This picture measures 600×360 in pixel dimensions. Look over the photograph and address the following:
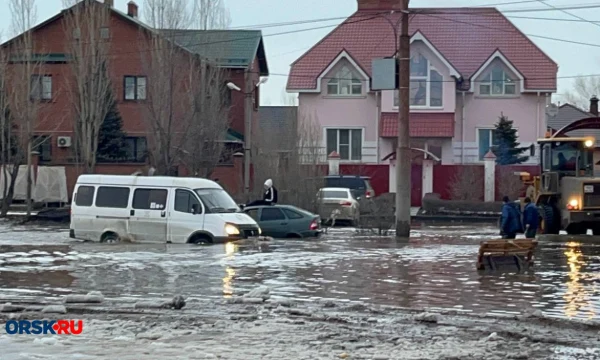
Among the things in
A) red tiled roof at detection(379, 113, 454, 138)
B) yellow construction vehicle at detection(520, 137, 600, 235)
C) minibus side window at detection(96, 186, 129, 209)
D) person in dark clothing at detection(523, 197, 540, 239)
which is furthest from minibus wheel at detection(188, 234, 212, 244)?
red tiled roof at detection(379, 113, 454, 138)

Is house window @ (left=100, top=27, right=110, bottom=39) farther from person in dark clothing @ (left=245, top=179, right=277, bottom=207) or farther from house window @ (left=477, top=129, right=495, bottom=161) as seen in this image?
house window @ (left=477, top=129, right=495, bottom=161)

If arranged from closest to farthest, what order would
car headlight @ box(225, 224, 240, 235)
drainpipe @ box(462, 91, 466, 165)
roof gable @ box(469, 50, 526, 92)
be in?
1. car headlight @ box(225, 224, 240, 235)
2. roof gable @ box(469, 50, 526, 92)
3. drainpipe @ box(462, 91, 466, 165)

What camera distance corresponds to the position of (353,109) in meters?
55.9

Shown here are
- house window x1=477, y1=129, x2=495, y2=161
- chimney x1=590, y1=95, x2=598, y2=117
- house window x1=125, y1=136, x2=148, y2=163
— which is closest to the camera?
house window x1=125, y1=136, x2=148, y2=163

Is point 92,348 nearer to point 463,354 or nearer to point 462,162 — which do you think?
point 463,354

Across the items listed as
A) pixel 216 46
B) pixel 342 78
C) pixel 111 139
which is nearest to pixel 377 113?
pixel 342 78

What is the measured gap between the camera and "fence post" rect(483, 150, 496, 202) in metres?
49.6

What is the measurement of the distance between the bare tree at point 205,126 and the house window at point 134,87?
34.1 feet

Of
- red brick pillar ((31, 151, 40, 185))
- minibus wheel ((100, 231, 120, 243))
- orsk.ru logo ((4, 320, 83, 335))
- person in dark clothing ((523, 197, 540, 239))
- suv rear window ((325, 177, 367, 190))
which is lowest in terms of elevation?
orsk.ru logo ((4, 320, 83, 335))

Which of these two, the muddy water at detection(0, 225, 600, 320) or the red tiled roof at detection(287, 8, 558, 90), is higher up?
the red tiled roof at detection(287, 8, 558, 90)

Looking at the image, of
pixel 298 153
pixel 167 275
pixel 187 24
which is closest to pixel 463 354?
pixel 167 275

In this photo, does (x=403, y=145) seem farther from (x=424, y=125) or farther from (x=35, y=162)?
(x=35, y=162)

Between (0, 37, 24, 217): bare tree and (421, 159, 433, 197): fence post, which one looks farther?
(421, 159, 433, 197): fence post

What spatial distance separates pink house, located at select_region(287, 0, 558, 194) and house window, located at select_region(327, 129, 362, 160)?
0.06 m
